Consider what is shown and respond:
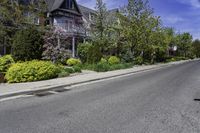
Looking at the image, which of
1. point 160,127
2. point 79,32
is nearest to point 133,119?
point 160,127

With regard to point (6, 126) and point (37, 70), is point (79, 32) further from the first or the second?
point (6, 126)

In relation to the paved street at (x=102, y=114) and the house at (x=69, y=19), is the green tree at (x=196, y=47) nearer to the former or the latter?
the house at (x=69, y=19)

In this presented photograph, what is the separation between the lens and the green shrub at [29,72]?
15.0 m

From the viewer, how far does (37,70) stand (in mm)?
15914

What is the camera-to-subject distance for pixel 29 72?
1551cm

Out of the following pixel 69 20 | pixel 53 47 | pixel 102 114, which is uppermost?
pixel 69 20

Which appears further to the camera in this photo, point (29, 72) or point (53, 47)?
point (53, 47)

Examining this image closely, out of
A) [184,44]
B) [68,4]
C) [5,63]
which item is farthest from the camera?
[184,44]

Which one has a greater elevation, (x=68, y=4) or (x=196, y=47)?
(x=68, y=4)

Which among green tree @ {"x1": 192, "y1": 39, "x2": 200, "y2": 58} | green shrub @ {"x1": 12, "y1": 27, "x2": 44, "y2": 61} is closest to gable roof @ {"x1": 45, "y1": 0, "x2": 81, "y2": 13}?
green shrub @ {"x1": 12, "y1": 27, "x2": 44, "y2": 61}

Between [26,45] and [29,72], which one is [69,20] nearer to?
[26,45]

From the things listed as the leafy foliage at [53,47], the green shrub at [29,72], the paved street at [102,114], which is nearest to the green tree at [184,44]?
the leafy foliage at [53,47]

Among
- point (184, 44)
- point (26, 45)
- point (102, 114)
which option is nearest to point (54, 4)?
point (26, 45)

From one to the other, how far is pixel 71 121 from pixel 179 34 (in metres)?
85.2
